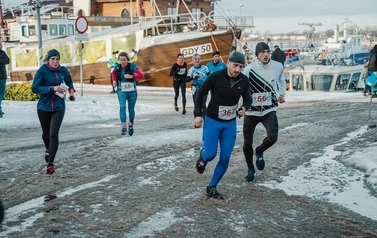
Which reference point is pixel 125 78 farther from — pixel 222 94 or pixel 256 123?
pixel 222 94

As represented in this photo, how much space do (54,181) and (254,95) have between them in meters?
3.04

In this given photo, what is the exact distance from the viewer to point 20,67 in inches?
1484

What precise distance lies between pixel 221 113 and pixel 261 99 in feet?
3.75

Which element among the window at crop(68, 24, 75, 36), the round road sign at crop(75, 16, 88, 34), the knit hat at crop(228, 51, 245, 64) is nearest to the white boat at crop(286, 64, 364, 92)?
the round road sign at crop(75, 16, 88, 34)

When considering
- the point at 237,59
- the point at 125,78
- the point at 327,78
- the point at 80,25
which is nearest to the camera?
the point at 237,59

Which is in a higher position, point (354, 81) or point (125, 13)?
point (125, 13)

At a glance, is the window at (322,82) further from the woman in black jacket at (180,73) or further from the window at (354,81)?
the woman in black jacket at (180,73)

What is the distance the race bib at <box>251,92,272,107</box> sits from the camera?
786 centimetres

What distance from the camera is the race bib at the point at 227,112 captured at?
694 centimetres

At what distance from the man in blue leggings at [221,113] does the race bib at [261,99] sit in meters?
0.84

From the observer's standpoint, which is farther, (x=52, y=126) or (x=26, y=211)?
(x=52, y=126)

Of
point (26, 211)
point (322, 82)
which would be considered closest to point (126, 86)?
point (26, 211)

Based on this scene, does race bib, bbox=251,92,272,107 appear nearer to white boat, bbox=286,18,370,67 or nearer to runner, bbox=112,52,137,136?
runner, bbox=112,52,137,136

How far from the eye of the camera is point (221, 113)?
6.94 metres
